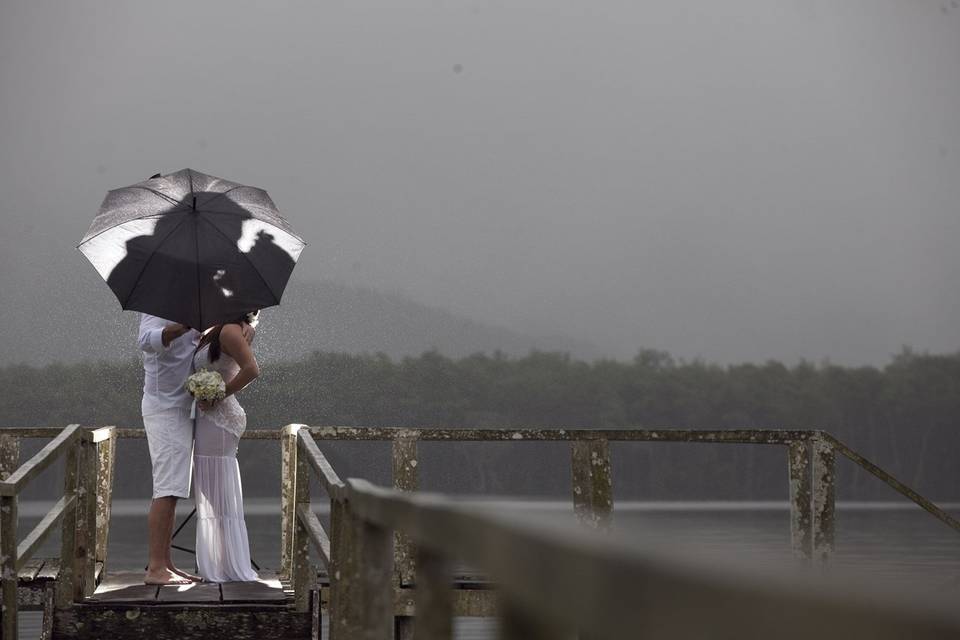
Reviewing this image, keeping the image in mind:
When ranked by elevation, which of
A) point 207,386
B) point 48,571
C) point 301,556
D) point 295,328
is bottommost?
point 48,571

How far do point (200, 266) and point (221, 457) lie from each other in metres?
0.84

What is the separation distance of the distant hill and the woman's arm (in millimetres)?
140765

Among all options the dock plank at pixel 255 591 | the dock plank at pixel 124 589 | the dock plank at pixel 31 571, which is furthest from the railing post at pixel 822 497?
the dock plank at pixel 31 571

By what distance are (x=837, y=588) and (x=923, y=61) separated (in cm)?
20059

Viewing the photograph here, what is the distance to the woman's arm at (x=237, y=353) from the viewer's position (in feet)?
21.2

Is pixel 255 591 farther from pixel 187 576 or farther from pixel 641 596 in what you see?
pixel 641 596

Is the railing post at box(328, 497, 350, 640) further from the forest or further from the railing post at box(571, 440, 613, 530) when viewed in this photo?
the forest

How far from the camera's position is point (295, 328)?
527 ft

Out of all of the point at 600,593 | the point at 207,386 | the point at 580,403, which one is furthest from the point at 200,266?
the point at 580,403

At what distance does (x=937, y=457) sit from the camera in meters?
157

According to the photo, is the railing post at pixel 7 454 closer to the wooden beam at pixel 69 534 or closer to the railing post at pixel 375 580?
the wooden beam at pixel 69 534

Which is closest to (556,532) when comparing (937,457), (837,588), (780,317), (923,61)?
(837,588)

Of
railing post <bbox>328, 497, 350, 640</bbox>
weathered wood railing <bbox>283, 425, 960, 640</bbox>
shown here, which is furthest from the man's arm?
weathered wood railing <bbox>283, 425, 960, 640</bbox>

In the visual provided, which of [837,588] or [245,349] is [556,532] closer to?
[837,588]
